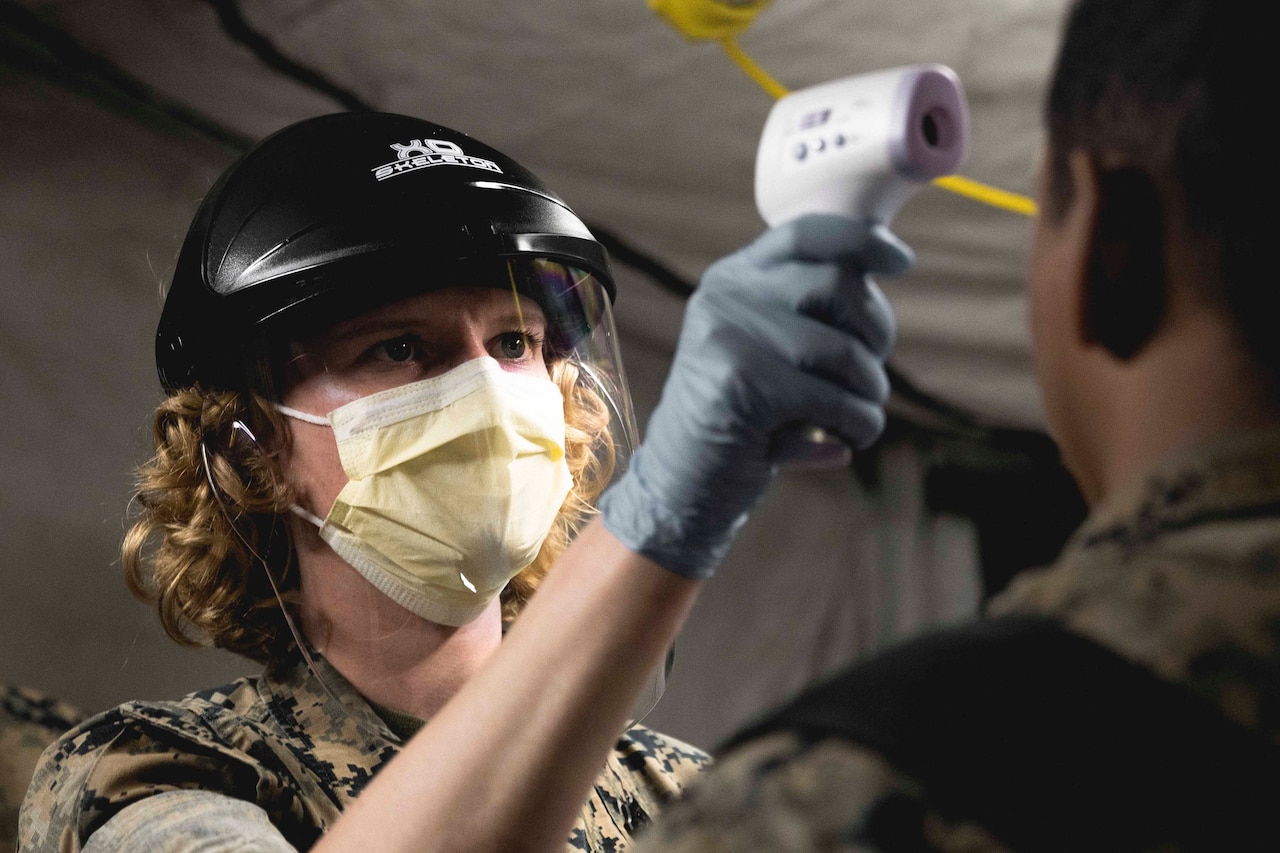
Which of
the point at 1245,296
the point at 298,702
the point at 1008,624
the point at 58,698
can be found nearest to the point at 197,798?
the point at 298,702

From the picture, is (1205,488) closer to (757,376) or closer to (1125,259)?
(1125,259)

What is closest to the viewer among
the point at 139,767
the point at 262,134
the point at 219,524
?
the point at 139,767

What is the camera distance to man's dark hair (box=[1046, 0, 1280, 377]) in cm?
55

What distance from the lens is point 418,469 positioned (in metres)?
1.32

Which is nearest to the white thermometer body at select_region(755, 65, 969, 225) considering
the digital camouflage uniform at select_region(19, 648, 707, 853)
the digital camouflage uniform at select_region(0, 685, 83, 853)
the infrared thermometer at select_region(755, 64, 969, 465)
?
the infrared thermometer at select_region(755, 64, 969, 465)

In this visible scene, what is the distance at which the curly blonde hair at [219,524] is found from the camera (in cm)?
138

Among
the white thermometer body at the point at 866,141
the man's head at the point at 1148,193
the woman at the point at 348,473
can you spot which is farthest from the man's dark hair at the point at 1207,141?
the woman at the point at 348,473

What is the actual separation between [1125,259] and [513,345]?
0.89m

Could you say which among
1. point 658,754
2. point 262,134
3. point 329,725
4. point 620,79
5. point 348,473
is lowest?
point 658,754

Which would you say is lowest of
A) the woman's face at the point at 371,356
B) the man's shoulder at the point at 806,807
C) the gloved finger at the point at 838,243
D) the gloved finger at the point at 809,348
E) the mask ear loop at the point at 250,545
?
the mask ear loop at the point at 250,545

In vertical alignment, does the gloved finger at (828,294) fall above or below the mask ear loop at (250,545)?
above

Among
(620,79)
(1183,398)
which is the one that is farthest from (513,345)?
(1183,398)

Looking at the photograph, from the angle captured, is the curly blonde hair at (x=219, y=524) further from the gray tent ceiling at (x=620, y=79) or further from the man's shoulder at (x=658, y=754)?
the gray tent ceiling at (x=620, y=79)

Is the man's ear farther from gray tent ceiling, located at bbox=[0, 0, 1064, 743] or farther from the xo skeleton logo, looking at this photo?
gray tent ceiling, located at bbox=[0, 0, 1064, 743]
